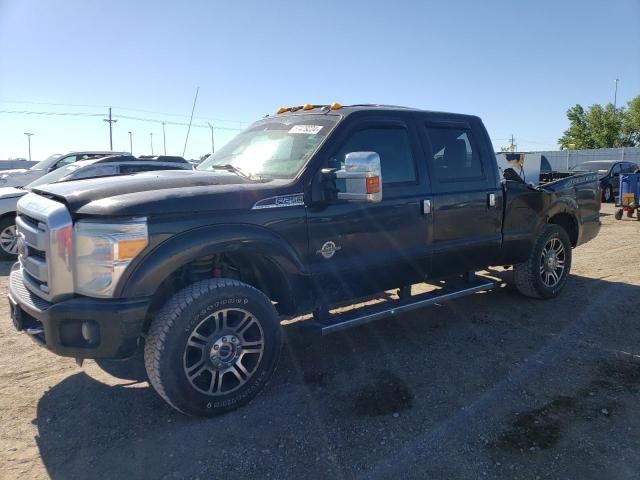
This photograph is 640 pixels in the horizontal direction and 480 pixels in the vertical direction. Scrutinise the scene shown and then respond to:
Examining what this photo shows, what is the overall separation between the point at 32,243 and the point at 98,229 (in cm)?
65

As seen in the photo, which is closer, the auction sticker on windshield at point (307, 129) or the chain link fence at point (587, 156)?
the auction sticker on windshield at point (307, 129)

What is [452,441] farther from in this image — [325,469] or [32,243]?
[32,243]

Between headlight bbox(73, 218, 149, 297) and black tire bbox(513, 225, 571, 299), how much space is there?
4.34 metres

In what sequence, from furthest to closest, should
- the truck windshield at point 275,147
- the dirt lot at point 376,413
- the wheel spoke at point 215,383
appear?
the truck windshield at point 275,147 → the wheel spoke at point 215,383 → the dirt lot at point 376,413

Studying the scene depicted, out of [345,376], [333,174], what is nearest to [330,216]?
[333,174]

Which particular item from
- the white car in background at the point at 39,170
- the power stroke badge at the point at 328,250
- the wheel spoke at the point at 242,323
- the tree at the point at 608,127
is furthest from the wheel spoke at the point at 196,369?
the tree at the point at 608,127

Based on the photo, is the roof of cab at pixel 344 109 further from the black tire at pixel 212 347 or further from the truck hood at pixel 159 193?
the black tire at pixel 212 347

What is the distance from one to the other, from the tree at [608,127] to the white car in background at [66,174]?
49766 mm

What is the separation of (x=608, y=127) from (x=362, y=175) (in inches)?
2167

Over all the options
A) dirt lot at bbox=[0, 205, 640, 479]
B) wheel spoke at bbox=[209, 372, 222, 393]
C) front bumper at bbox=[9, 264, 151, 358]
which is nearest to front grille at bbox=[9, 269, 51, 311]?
front bumper at bbox=[9, 264, 151, 358]

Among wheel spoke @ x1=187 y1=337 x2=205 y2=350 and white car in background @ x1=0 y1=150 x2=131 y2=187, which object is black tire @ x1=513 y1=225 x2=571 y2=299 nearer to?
wheel spoke @ x1=187 y1=337 x2=205 y2=350

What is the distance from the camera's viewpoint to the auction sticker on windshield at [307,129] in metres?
4.02

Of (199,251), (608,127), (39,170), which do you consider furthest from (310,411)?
(608,127)

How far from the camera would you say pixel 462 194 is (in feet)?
15.4
